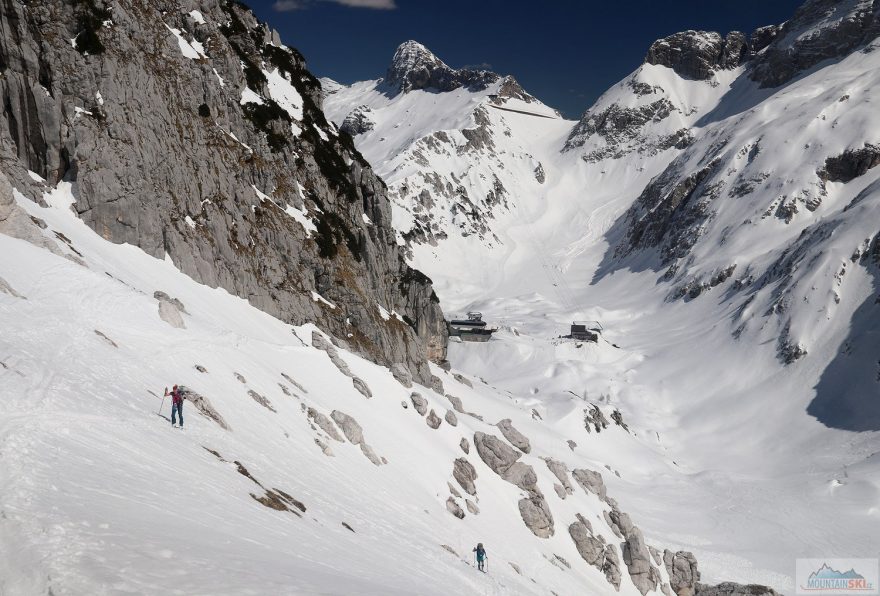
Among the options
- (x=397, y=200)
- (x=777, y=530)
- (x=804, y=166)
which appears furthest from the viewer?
(x=397, y=200)

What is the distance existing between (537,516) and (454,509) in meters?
8.19

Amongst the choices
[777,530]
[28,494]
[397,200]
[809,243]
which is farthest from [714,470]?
[397,200]

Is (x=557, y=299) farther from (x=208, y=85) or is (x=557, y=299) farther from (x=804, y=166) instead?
(x=208, y=85)

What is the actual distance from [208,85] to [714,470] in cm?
7131

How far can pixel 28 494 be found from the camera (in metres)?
11.5

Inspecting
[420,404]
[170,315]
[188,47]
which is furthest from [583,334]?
[170,315]

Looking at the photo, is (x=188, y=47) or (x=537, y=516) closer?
(x=537, y=516)

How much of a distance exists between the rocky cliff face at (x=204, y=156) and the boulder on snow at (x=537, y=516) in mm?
23895

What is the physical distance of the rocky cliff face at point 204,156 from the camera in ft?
142

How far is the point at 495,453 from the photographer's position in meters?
44.2

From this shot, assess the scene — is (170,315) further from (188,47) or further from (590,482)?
(590,482)

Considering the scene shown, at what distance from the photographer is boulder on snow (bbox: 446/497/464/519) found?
34125 mm

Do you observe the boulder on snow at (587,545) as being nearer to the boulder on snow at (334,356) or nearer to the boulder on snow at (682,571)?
the boulder on snow at (682,571)

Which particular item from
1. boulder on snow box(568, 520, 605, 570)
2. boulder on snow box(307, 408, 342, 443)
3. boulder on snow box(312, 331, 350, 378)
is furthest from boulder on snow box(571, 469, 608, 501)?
boulder on snow box(307, 408, 342, 443)
